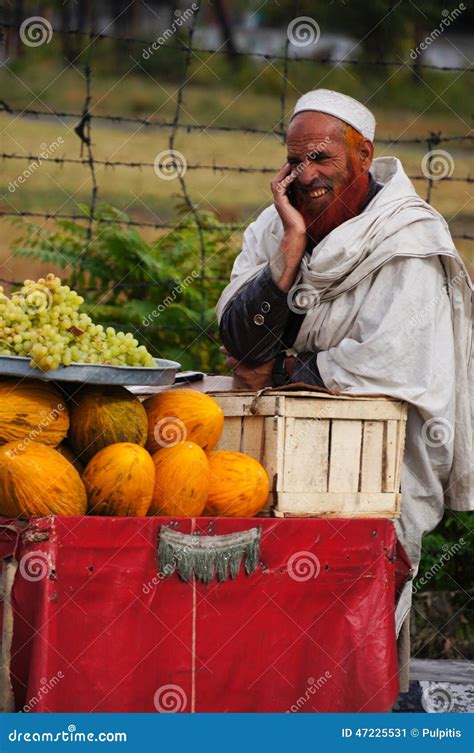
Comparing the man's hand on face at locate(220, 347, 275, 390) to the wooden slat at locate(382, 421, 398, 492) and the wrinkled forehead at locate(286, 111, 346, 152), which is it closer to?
the wooden slat at locate(382, 421, 398, 492)

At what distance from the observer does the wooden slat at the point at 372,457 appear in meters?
4.00

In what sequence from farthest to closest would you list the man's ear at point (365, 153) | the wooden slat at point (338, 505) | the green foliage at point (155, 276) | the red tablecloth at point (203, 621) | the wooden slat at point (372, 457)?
1. the green foliage at point (155, 276)
2. the man's ear at point (365, 153)
3. the wooden slat at point (372, 457)
4. the wooden slat at point (338, 505)
5. the red tablecloth at point (203, 621)

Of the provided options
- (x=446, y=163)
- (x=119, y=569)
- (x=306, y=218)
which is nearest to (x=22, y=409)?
(x=119, y=569)

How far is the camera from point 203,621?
355cm

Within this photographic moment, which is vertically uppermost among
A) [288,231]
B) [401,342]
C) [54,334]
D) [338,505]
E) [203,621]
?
[288,231]

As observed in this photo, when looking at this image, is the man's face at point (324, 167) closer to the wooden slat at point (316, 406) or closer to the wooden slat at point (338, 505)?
the wooden slat at point (316, 406)

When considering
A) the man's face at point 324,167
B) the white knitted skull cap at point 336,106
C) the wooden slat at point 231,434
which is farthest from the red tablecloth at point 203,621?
the white knitted skull cap at point 336,106

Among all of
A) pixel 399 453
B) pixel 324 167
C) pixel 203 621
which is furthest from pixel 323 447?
pixel 324 167

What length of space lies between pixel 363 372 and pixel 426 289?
1.36ft

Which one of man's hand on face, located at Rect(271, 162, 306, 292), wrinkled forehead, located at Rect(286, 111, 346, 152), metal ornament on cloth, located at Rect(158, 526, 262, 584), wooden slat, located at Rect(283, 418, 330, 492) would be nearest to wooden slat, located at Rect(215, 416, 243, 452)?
wooden slat, located at Rect(283, 418, 330, 492)

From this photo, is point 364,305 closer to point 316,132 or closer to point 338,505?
point 316,132

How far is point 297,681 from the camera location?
12.1ft

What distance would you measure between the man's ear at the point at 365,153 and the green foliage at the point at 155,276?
7.50 ft

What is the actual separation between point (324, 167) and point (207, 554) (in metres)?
1.69
